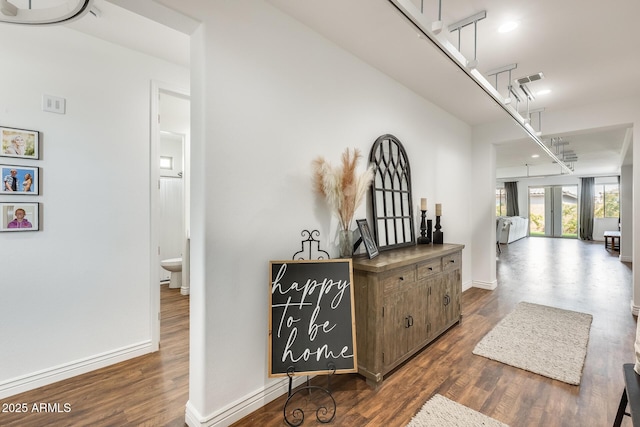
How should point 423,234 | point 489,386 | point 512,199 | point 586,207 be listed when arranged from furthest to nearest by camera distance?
point 512,199
point 586,207
point 423,234
point 489,386

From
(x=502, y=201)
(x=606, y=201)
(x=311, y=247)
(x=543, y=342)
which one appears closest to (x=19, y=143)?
(x=311, y=247)

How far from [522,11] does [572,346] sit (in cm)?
299

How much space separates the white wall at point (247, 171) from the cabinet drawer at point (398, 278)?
1.75 feet

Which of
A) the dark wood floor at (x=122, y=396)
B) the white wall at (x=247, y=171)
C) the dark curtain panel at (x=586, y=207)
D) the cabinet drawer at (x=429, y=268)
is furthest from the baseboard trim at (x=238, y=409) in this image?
the dark curtain panel at (x=586, y=207)

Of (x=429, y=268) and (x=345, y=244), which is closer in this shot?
(x=345, y=244)

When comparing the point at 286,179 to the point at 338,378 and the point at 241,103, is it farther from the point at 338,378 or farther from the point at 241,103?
the point at 338,378

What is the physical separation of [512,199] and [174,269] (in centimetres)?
1366

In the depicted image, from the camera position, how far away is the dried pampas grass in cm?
225

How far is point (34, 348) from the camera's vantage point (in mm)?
2184

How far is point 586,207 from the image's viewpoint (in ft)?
38.0

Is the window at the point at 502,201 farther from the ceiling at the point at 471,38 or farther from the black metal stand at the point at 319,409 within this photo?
the black metal stand at the point at 319,409

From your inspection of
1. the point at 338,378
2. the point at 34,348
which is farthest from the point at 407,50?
the point at 34,348

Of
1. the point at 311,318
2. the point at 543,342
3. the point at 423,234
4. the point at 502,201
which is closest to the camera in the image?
the point at 311,318

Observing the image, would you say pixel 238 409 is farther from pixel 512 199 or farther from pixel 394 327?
pixel 512 199
